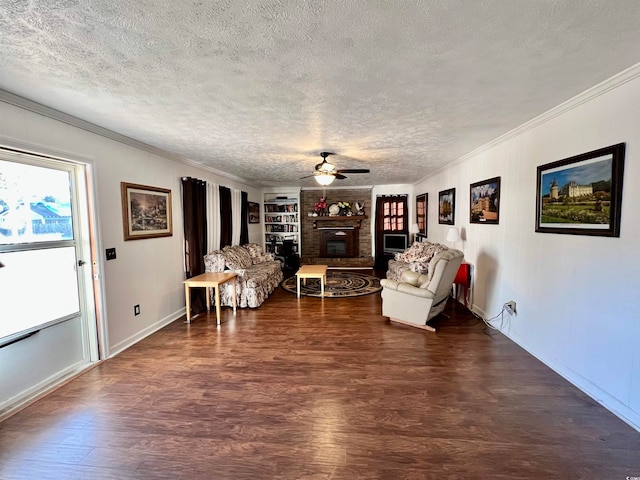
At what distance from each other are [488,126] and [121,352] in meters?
4.80

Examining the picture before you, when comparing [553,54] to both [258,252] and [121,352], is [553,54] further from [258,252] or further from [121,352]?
[258,252]

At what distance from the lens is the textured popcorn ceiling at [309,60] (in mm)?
1327

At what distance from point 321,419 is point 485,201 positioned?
354cm

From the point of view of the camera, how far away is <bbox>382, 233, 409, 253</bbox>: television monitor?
816 centimetres

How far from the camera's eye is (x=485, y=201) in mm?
3928

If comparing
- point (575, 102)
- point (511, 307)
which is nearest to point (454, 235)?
point (511, 307)

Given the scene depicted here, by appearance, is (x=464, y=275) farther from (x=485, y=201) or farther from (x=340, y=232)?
(x=340, y=232)

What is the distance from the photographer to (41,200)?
2.51 metres

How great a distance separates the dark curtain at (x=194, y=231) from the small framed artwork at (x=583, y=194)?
4593 mm

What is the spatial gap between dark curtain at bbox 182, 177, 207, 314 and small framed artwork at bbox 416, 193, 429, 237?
5.02m

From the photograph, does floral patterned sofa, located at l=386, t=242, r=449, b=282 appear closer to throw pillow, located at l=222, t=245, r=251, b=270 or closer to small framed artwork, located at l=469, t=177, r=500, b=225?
small framed artwork, located at l=469, t=177, r=500, b=225

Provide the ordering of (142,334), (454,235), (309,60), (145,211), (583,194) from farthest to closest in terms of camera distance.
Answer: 1. (454,235)
2. (145,211)
3. (142,334)
4. (583,194)
5. (309,60)

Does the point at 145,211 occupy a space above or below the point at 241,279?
above

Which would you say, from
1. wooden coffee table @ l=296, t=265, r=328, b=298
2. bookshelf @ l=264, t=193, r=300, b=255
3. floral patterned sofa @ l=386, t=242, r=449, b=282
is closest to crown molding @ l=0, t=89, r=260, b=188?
wooden coffee table @ l=296, t=265, r=328, b=298
